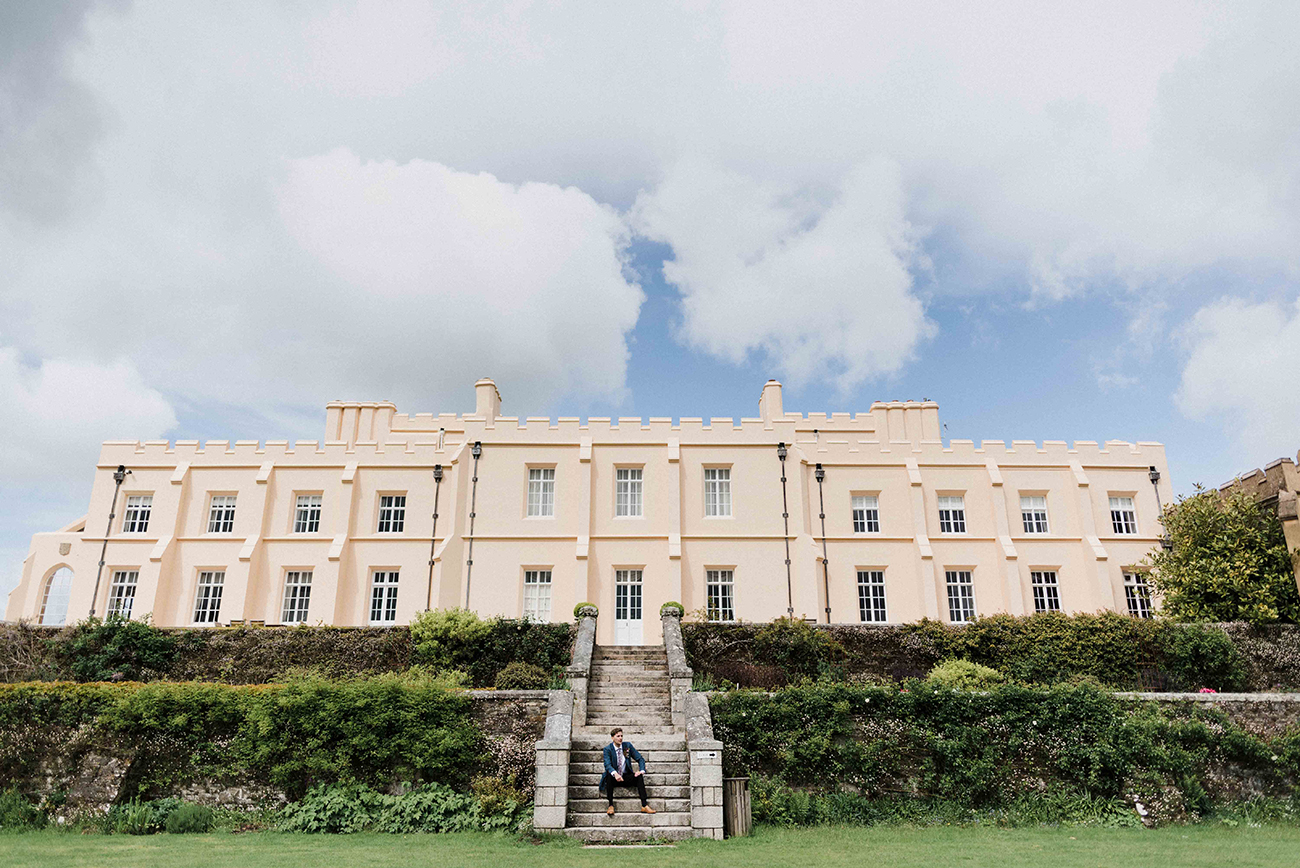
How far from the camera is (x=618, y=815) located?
12.6m

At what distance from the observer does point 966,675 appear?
17.2 meters

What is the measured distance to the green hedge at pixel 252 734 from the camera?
13.8 meters

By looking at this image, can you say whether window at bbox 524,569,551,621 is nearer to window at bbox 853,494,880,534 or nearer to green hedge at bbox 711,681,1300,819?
window at bbox 853,494,880,534

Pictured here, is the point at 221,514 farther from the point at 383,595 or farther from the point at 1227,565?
the point at 1227,565

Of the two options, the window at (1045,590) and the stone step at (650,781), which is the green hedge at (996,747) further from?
the window at (1045,590)

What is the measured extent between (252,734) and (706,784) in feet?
25.0

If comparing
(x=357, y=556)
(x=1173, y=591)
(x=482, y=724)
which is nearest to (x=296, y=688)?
(x=482, y=724)

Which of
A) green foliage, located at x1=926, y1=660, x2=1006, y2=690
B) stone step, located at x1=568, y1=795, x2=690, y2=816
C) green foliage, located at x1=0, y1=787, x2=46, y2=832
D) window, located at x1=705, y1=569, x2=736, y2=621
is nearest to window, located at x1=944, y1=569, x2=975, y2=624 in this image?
window, located at x1=705, y1=569, x2=736, y2=621

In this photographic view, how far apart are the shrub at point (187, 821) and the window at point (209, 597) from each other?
14.5 meters

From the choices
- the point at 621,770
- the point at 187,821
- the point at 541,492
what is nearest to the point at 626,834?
the point at 621,770

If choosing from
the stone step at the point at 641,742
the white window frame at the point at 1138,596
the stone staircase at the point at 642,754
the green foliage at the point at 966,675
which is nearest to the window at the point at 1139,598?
the white window frame at the point at 1138,596

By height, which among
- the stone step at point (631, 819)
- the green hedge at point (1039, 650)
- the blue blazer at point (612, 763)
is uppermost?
the green hedge at point (1039, 650)

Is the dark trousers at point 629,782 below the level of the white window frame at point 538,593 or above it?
below

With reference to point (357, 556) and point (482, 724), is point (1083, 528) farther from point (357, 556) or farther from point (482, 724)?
point (357, 556)
